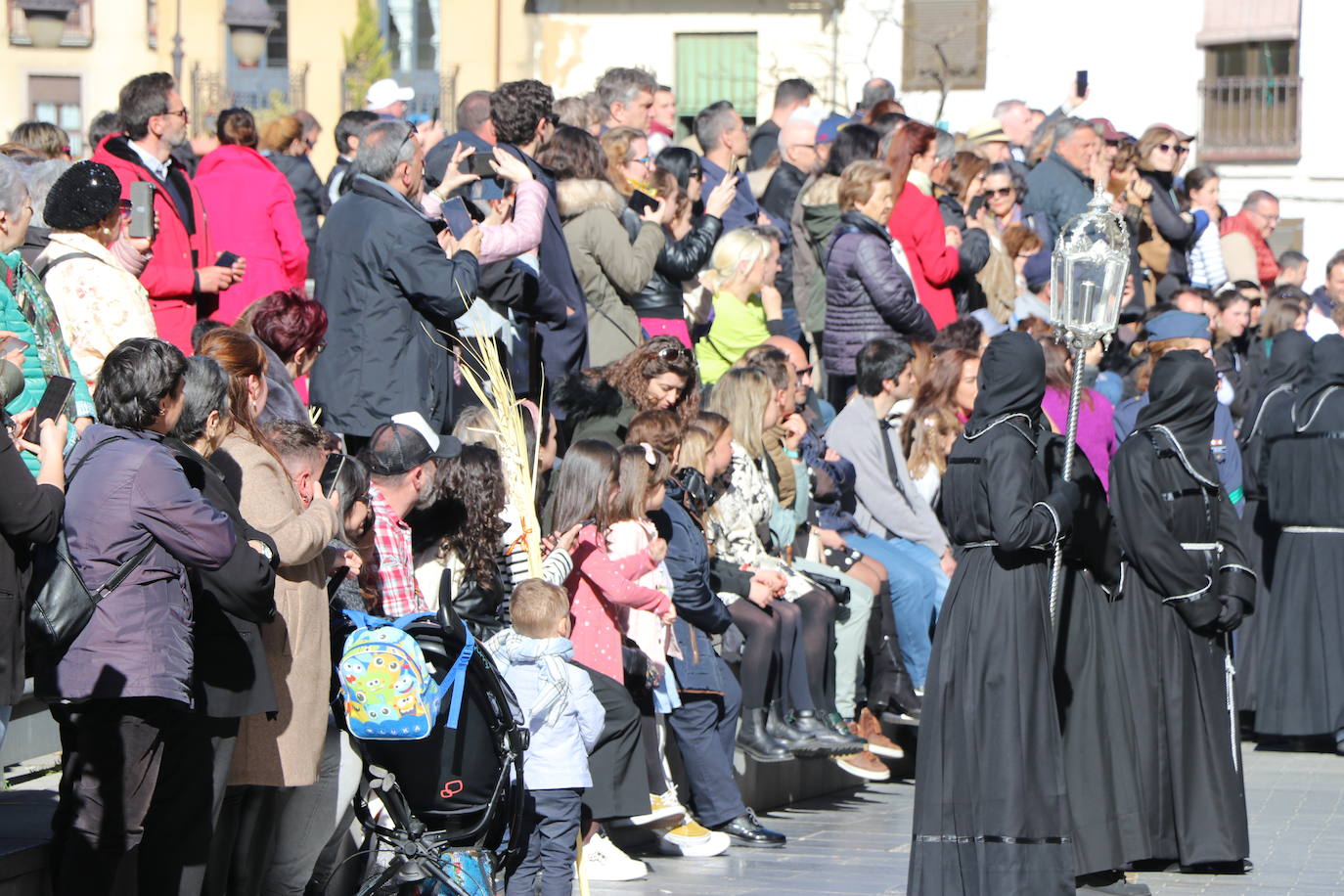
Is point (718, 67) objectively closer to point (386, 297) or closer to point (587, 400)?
point (587, 400)

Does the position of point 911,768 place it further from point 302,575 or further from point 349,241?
point 302,575

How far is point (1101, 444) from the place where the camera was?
11.8m

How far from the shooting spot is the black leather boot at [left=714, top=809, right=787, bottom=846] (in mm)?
9891

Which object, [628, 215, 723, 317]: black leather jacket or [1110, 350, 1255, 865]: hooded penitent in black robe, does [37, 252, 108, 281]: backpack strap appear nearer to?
[628, 215, 723, 317]: black leather jacket

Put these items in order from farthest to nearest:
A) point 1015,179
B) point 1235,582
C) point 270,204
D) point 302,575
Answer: point 1015,179
point 270,204
point 1235,582
point 302,575

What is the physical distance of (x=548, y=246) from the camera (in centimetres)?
1040

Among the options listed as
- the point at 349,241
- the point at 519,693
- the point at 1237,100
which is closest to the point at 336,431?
the point at 349,241

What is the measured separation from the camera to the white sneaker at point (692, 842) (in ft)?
31.5

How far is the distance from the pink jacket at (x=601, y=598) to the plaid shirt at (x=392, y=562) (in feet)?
3.44

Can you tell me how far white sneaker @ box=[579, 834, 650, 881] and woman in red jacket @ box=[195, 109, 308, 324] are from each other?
3918 mm

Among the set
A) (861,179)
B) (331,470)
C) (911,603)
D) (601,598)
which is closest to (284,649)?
(331,470)

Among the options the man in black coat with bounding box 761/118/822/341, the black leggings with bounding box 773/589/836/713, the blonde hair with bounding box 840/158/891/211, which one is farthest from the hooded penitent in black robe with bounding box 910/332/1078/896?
the man in black coat with bounding box 761/118/822/341

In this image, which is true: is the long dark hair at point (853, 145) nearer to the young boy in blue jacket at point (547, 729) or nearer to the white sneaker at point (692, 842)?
the white sneaker at point (692, 842)

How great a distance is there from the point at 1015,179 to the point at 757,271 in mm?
5042
